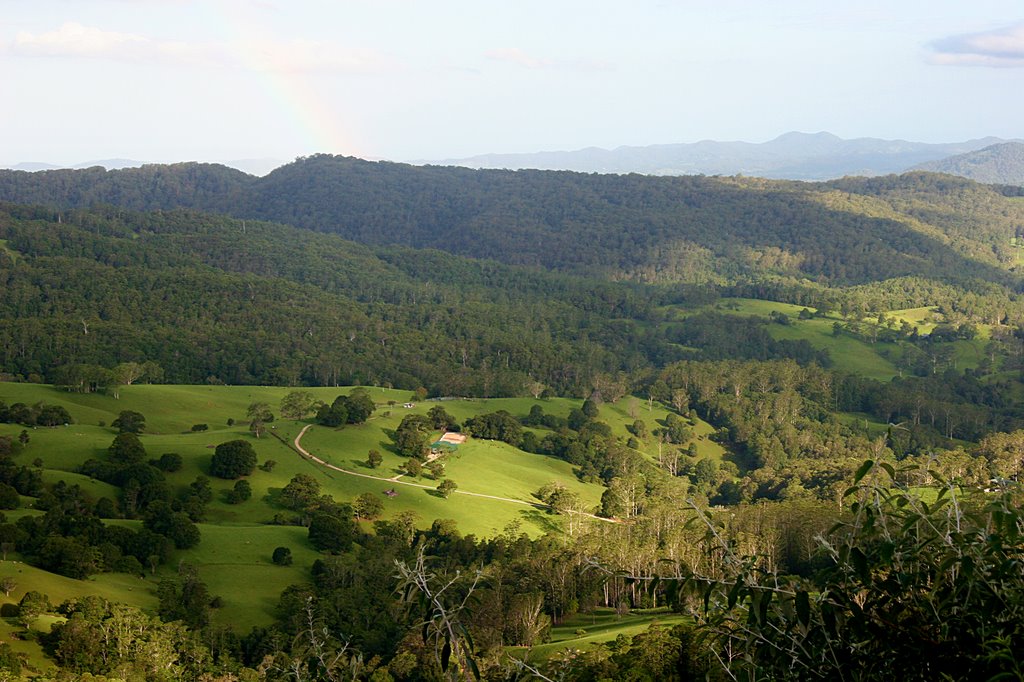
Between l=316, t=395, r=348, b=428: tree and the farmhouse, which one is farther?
l=316, t=395, r=348, b=428: tree

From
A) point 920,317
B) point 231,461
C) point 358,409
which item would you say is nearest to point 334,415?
point 358,409

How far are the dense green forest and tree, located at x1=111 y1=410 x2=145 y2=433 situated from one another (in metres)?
0.16

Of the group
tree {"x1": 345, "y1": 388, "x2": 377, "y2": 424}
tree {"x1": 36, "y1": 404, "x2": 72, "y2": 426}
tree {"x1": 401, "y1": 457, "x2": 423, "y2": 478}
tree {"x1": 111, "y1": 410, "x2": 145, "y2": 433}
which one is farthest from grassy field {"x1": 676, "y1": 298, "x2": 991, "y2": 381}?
tree {"x1": 36, "y1": 404, "x2": 72, "y2": 426}

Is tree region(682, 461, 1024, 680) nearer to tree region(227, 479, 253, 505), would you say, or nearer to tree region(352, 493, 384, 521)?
tree region(352, 493, 384, 521)

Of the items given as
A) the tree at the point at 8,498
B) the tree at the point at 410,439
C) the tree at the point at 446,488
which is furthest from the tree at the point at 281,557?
the tree at the point at 410,439

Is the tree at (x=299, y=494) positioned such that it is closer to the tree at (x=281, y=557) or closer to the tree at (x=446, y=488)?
the tree at (x=281, y=557)

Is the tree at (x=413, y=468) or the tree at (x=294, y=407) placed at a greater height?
the tree at (x=294, y=407)

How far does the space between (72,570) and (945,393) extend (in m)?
83.2

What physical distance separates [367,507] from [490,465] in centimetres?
1591

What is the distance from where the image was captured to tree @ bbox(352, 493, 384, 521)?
156ft

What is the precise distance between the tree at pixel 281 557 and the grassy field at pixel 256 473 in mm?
363

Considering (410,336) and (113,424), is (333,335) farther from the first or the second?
(113,424)

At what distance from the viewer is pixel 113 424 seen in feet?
197

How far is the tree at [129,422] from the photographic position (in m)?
59.1
